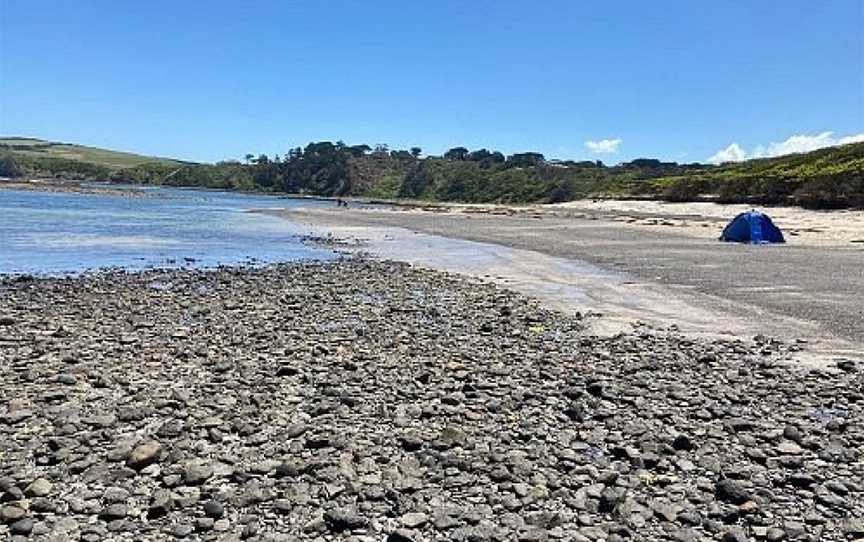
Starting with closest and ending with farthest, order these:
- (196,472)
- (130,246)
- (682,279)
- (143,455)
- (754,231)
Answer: (196,472), (143,455), (682,279), (130,246), (754,231)

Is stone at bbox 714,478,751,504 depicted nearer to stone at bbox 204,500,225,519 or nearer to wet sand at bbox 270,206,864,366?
stone at bbox 204,500,225,519

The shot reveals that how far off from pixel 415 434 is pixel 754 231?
34826mm

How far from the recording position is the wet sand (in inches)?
587

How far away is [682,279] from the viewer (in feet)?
74.6

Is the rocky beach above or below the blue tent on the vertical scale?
below

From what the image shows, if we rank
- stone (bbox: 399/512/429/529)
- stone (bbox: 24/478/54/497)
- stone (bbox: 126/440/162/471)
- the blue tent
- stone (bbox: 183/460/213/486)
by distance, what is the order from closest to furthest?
stone (bbox: 399/512/429/529) → stone (bbox: 24/478/54/497) → stone (bbox: 183/460/213/486) → stone (bbox: 126/440/162/471) → the blue tent

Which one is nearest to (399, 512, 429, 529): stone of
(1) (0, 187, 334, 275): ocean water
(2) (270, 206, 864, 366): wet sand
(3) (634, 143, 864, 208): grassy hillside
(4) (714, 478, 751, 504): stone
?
(4) (714, 478, 751, 504): stone

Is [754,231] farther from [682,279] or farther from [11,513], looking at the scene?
[11,513]

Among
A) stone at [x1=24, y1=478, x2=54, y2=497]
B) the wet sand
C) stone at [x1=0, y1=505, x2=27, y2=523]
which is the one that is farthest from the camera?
the wet sand

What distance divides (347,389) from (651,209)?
83418 mm

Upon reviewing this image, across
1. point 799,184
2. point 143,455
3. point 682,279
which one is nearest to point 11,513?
point 143,455

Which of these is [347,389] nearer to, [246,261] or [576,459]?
[576,459]

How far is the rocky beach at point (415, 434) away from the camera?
5.72 m

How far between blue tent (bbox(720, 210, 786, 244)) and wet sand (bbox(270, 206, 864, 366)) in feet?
5.40
